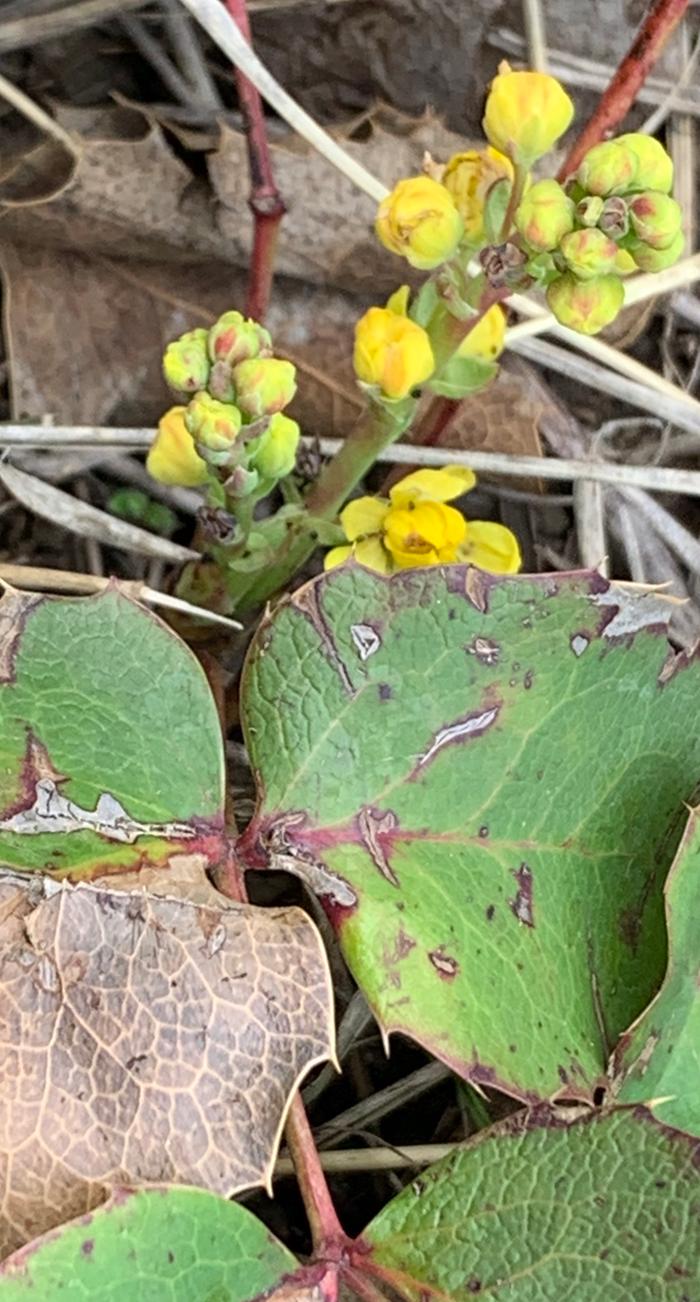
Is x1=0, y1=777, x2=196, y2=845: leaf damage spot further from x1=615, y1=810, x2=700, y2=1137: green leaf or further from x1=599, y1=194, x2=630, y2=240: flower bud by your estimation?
x1=599, y1=194, x2=630, y2=240: flower bud

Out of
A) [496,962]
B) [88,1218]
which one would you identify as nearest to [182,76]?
[496,962]

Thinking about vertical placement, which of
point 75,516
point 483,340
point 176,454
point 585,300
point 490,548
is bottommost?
point 75,516

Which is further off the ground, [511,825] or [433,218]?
[433,218]

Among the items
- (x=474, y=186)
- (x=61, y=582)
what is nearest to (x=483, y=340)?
(x=474, y=186)

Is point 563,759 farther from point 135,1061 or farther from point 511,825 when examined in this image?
point 135,1061

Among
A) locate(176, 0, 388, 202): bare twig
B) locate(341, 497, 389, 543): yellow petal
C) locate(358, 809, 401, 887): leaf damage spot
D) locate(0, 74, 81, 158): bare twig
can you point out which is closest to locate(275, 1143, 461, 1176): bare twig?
locate(358, 809, 401, 887): leaf damage spot

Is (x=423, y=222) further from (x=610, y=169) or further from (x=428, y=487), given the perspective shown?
(x=428, y=487)
